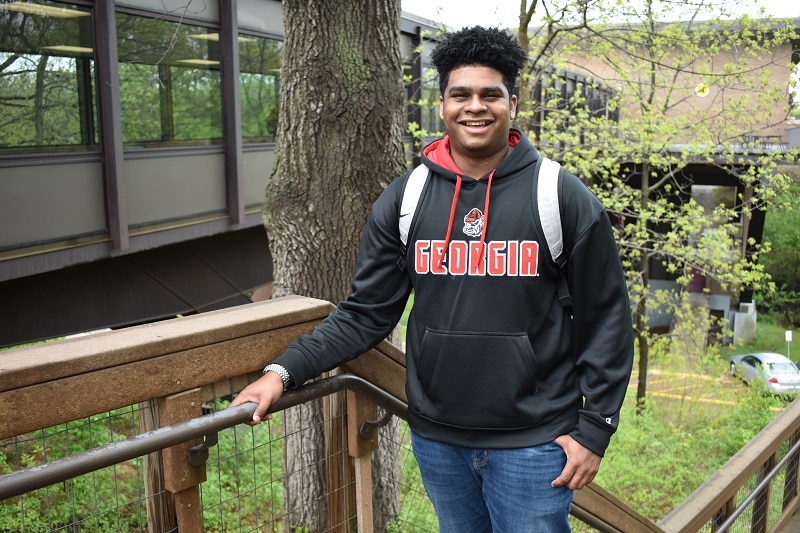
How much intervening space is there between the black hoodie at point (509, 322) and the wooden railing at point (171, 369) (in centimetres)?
12

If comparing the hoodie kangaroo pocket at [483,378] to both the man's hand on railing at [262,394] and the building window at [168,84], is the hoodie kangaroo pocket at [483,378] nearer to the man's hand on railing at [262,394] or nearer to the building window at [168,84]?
the man's hand on railing at [262,394]

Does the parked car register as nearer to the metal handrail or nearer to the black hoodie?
the black hoodie

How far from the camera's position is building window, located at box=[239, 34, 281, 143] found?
11.9 metres

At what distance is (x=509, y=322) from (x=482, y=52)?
2.42ft

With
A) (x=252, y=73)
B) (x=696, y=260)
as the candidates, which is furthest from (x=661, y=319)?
(x=252, y=73)

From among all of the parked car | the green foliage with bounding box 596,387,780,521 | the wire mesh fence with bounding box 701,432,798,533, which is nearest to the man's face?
the wire mesh fence with bounding box 701,432,798,533

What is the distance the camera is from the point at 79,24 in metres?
8.89

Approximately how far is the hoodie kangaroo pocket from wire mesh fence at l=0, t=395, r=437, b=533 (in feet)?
1.36

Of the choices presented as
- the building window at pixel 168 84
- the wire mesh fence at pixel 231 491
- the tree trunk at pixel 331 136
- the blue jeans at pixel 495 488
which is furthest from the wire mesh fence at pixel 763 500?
the building window at pixel 168 84

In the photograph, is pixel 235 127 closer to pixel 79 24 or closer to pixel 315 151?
pixel 79 24

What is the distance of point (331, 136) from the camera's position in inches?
183

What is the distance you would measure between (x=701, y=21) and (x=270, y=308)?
14.1 meters

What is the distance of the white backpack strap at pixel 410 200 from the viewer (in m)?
2.31

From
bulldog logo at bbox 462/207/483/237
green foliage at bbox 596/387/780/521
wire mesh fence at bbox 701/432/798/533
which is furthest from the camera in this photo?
green foliage at bbox 596/387/780/521
